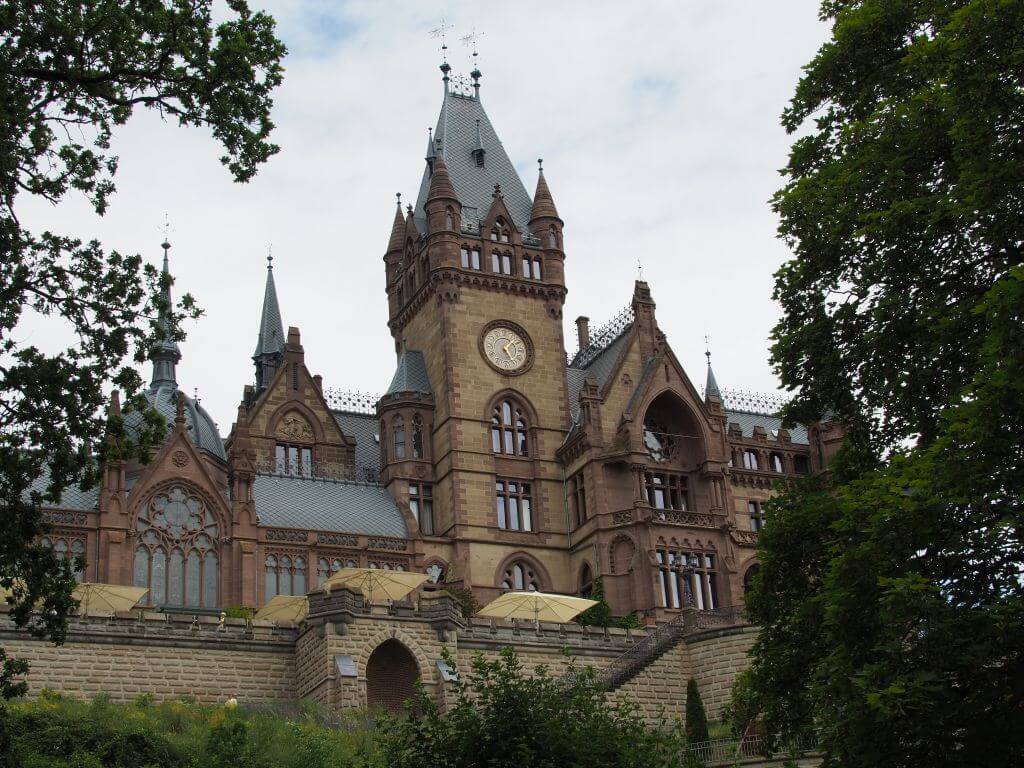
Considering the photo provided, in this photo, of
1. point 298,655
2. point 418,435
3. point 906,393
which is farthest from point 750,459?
point 906,393

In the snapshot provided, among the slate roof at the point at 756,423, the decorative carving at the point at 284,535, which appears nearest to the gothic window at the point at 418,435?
the decorative carving at the point at 284,535

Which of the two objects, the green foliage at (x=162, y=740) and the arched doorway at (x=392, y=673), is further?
the arched doorway at (x=392, y=673)

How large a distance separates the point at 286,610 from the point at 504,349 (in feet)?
67.0

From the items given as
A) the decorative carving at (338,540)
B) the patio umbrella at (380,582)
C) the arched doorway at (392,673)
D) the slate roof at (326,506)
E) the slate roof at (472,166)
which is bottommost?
the arched doorway at (392,673)

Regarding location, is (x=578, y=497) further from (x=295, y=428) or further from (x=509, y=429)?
(x=295, y=428)

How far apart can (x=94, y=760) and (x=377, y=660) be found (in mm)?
16864

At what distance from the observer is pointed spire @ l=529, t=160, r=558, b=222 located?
71.5 m

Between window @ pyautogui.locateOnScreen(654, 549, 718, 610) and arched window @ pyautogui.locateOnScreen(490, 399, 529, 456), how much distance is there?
27.5 ft

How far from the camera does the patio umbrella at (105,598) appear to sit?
158 feet

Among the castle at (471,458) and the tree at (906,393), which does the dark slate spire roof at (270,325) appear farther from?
the tree at (906,393)

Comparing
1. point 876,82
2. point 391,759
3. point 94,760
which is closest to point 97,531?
point 94,760

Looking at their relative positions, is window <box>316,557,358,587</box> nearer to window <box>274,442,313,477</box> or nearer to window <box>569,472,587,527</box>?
window <box>274,442,313,477</box>

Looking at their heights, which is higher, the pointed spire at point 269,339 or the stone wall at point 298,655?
the pointed spire at point 269,339

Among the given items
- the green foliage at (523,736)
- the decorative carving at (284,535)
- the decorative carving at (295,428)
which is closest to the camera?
→ the green foliage at (523,736)
